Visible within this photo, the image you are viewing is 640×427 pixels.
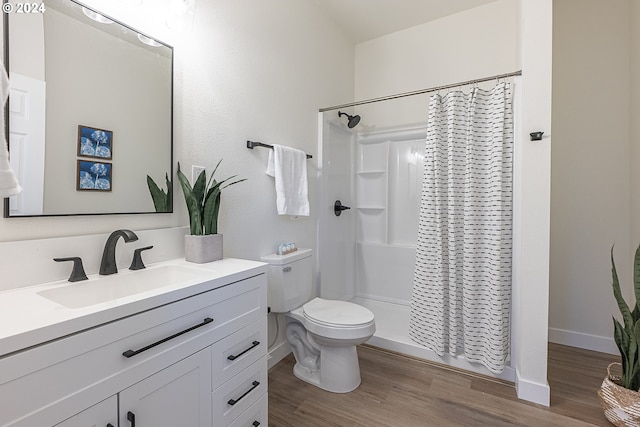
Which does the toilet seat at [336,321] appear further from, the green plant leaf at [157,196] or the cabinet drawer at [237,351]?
the green plant leaf at [157,196]

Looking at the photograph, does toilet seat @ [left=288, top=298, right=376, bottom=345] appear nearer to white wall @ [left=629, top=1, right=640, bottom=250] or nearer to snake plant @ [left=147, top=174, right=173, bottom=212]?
snake plant @ [left=147, top=174, right=173, bottom=212]

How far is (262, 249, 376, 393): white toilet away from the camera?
64.1 inches

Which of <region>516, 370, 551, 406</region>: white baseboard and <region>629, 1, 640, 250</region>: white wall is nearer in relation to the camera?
<region>516, 370, 551, 406</region>: white baseboard

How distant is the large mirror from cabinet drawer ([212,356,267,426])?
0.81 meters

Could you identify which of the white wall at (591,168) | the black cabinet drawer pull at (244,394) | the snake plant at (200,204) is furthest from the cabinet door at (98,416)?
the white wall at (591,168)

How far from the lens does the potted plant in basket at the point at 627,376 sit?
1339mm

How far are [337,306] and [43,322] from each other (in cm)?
150

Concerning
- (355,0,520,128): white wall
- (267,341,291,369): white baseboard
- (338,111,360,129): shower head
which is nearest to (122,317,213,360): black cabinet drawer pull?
(267,341,291,369): white baseboard

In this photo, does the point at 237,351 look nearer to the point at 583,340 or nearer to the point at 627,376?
the point at 627,376

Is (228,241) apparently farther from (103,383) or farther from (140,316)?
(103,383)

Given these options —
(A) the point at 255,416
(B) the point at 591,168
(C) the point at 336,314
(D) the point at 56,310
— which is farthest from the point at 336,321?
(B) the point at 591,168

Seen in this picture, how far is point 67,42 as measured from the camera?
3.32ft

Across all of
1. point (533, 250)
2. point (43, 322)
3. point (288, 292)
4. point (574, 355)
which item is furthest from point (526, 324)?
point (43, 322)

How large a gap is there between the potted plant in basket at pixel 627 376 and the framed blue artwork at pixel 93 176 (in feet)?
7.57
